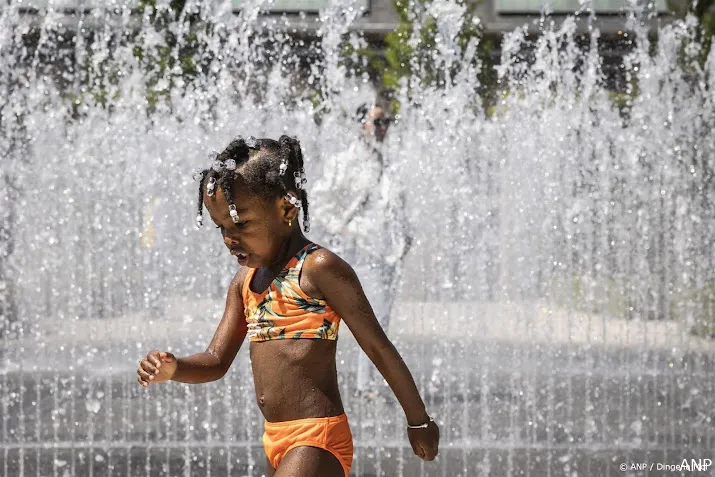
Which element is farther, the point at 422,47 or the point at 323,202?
the point at 422,47

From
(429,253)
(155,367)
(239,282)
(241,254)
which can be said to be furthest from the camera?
(429,253)

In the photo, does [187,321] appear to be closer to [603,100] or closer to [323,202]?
[323,202]

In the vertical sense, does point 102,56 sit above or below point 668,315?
above

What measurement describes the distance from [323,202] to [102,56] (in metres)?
4.42

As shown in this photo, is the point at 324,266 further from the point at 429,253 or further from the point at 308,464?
the point at 429,253

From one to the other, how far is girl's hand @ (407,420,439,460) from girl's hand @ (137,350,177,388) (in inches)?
20.4

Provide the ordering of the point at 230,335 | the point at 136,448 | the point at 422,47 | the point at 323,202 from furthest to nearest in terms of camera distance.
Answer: the point at 422,47, the point at 323,202, the point at 136,448, the point at 230,335

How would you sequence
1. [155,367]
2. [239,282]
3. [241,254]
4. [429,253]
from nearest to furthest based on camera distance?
[155,367], [241,254], [239,282], [429,253]

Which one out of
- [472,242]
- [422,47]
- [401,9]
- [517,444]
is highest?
[401,9]

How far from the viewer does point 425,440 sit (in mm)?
2254

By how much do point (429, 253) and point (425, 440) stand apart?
5.71m

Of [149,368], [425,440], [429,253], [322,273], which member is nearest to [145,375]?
[149,368]

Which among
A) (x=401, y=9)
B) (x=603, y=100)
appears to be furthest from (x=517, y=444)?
(x=401, y=9)

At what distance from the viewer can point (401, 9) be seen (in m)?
15.0
